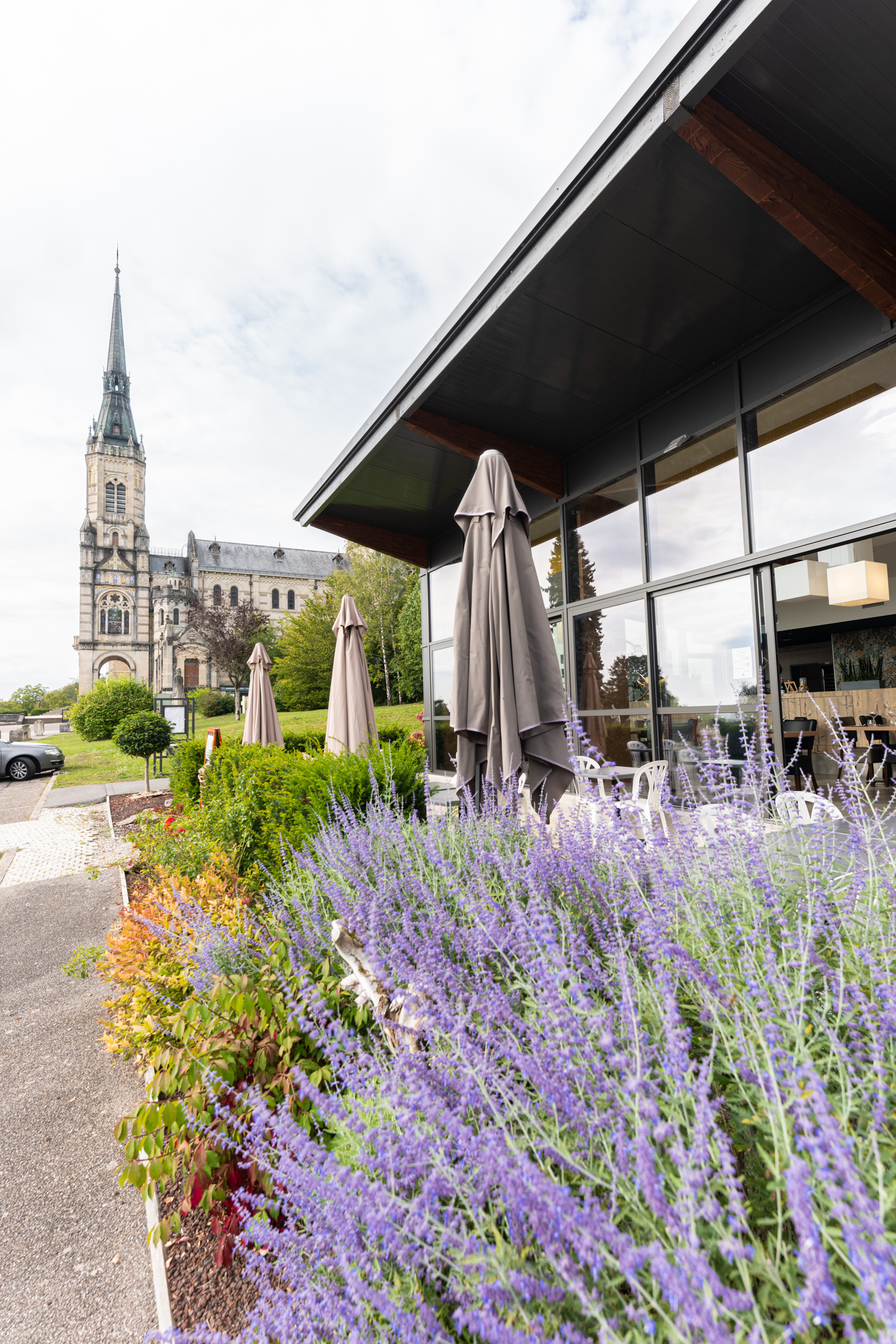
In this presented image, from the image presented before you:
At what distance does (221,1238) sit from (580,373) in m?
5.92

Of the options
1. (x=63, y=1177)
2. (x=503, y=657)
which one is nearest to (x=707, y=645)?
(x=503, y=657)

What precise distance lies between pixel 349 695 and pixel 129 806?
18.8 ft

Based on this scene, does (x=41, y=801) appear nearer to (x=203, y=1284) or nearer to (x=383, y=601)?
(x=203, y=1284)

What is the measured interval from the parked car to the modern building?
35.7 feet

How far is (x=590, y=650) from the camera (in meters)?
6.62

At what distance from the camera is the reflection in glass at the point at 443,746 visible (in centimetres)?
901

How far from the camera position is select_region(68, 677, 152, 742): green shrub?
2033 cm

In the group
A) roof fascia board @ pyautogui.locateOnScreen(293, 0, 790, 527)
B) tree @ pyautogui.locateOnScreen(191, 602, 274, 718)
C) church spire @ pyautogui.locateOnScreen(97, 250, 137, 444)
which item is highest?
church spire @ pyautogui.locateOnScreen(97, 250, 137, 444)

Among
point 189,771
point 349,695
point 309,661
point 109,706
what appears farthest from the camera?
point 309,661

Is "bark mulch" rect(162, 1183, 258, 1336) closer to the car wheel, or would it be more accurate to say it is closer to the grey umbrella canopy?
the grey umbrella canopy

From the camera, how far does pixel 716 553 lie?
207 inches

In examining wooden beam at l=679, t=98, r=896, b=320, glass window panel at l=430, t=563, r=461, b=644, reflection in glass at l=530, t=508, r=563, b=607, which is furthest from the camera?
glass window panel at l=430, t=563, r=461, b=644

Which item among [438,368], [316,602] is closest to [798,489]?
[438,368]

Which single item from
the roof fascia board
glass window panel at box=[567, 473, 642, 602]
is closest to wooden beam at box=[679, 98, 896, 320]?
the roof fascia board
